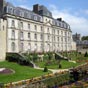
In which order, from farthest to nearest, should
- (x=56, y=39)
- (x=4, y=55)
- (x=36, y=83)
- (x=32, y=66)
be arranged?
(x=56, y=39) → (x=4, y=55) → (x=32, y=66) → (x=36, y=83)

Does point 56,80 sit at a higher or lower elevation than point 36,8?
lower

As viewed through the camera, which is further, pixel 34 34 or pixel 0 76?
pixel 34 34

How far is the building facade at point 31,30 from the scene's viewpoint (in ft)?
152

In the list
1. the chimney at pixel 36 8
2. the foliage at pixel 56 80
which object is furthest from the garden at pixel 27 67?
the chimney at pixel 36 8

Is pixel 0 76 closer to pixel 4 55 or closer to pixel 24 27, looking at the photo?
pixel 4 55

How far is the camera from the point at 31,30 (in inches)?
2069

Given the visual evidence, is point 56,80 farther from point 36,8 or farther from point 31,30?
point 36,8

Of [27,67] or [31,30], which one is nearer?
[27,67]

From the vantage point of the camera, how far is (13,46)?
4712cm

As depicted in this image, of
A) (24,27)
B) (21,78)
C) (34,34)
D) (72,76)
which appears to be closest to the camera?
(21,78)

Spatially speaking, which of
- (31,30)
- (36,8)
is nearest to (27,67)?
(31,30)

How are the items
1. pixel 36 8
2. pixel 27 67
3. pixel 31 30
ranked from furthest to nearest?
pixel 36 8 < pixel 31 30 < pixel 27 67

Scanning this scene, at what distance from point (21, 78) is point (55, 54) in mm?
26817

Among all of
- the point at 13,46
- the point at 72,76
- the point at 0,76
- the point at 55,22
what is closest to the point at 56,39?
the point at 55,22
